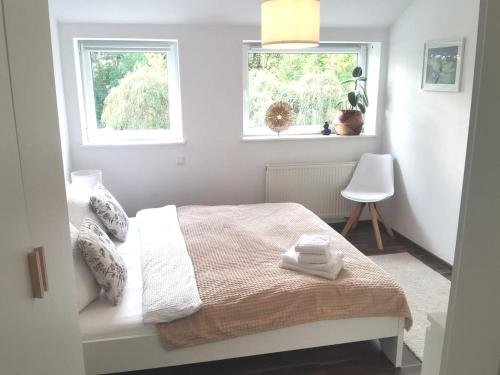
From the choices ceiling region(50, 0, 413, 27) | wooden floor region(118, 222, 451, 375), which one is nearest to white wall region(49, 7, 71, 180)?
ceiling region(50, 0, 413, 27)

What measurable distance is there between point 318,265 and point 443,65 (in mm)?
2154

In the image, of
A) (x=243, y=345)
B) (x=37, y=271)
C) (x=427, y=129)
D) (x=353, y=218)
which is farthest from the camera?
(x=353, y=218)

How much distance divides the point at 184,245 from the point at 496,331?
2317 mm

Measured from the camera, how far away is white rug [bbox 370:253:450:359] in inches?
108

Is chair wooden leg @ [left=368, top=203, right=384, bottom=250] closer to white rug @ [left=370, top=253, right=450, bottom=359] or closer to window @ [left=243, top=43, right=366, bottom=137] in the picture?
white rug @ [left=370, top=253, right=450, bottom=359]

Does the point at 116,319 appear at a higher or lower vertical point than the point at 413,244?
higher

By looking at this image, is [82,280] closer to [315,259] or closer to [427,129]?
[315,259]

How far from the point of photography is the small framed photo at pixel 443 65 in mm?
3369

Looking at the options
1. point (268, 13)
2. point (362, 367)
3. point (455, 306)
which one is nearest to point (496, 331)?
point (455, 306)

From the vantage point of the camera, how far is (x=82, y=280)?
2.21 m

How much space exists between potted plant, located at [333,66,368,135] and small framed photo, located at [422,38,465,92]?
0.72 metres

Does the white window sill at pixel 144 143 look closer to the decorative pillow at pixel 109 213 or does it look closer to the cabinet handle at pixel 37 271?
the decorative pillow at pixel 109 213

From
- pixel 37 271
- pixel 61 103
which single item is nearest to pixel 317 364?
pixel 37 271

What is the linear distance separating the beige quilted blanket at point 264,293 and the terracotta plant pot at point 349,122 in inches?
74.1
